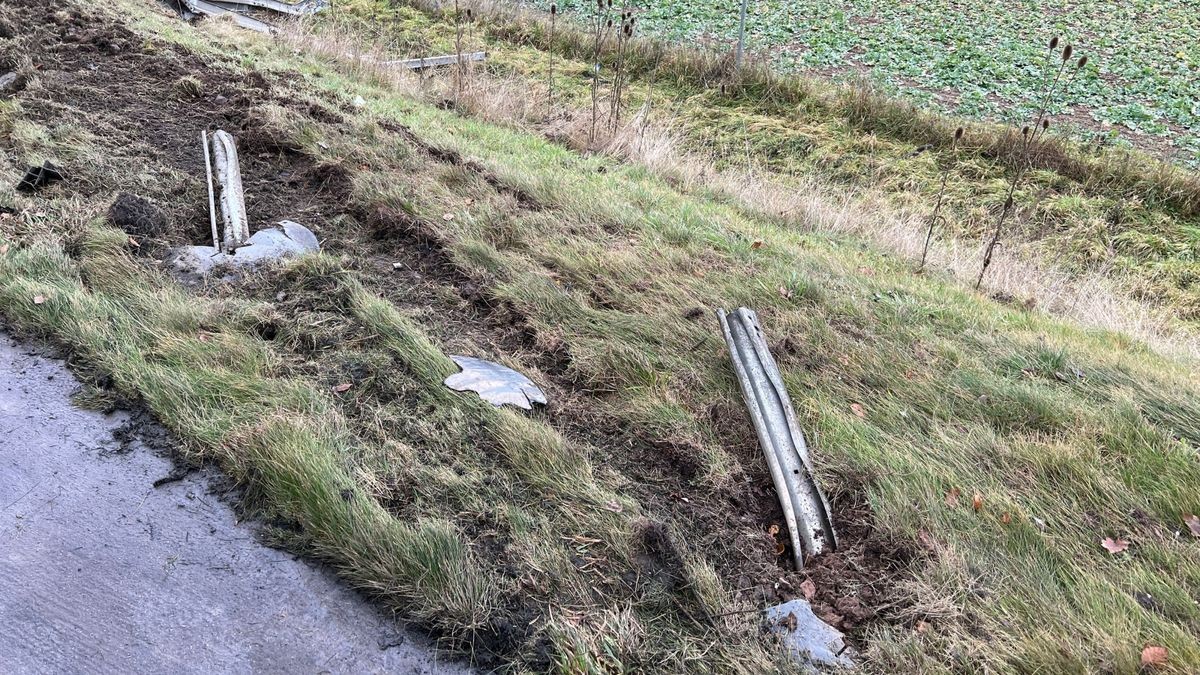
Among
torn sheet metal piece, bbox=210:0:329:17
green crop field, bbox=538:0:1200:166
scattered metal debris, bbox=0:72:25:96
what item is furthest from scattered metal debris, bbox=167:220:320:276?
torn sheet metal piece, bbox=210:0:329:17

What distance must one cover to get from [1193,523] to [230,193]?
4.74m

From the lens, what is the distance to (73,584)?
196 centimetres

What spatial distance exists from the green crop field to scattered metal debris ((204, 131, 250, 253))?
9532 mm

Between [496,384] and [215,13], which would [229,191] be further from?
[215,13]

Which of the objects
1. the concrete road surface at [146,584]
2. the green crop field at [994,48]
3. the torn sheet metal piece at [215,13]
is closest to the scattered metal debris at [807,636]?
the concrete road surface at [146,584]

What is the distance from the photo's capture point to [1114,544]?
2.18m

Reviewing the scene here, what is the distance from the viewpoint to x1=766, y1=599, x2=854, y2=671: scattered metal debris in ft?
6.06

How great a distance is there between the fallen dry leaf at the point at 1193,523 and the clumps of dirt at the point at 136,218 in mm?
4689

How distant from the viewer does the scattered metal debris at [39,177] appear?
394 cm

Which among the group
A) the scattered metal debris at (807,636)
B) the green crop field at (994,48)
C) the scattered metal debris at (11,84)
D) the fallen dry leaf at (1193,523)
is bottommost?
the scattered metal debris at (807,636)

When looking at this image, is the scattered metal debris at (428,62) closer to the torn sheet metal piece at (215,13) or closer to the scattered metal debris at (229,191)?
the torn sheet metal piece at (215,13)

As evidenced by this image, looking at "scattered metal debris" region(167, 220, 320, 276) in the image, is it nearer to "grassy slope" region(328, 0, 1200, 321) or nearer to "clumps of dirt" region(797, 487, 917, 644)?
"clumps of dirt" region(797, 487, 917, 644)

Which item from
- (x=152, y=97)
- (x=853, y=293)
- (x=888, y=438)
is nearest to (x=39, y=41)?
(x=152, y=97)

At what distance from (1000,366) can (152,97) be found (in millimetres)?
6386
